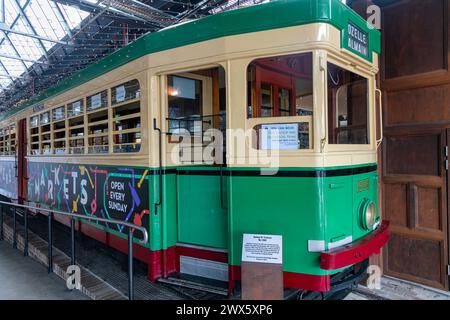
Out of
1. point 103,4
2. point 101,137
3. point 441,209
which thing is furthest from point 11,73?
point 441,209

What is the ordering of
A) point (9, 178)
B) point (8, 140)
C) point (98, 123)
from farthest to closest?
point (9, 178) < point (8, 140) < point (98, 123)

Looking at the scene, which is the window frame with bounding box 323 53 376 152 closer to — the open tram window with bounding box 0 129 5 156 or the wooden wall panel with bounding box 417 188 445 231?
the wooden wall panel with bounding box 417 188 445 231

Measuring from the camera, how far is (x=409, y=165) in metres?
3.52

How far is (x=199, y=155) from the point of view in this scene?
122 inches

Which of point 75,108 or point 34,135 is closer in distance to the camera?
point 75,108

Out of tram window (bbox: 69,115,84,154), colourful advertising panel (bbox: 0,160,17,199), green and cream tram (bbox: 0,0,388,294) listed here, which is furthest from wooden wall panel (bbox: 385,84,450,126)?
colourful advertising panel (bbox: 0,160,17,199)

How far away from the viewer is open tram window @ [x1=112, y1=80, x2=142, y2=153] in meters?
3.13

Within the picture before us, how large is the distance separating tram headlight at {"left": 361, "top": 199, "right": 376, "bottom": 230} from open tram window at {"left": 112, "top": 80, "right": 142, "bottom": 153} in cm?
205

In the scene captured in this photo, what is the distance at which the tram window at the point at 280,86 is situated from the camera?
2572mm

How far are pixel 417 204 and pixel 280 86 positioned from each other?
194 cm

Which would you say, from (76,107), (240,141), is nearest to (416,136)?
(240,141)

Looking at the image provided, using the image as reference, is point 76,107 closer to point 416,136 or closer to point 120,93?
point 120,93

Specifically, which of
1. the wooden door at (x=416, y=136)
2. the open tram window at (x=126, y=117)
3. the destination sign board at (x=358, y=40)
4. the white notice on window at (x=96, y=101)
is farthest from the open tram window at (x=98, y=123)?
the wooden door at (x=416, y=136)

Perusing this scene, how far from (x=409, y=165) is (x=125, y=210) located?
2993mm
